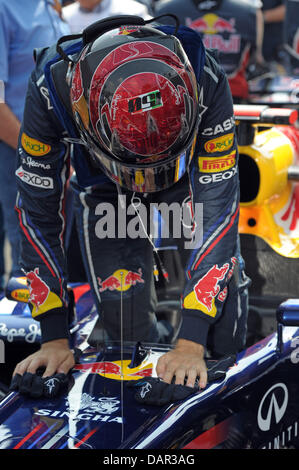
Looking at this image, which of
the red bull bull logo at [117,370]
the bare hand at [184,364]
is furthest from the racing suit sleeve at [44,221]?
the bare hand at [184,364]

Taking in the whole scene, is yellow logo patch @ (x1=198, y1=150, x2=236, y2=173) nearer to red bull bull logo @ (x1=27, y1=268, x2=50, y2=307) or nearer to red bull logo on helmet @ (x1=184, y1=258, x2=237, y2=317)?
red bull logo on helmet @ (x1=184, y1=258, x2=237, y2=317)

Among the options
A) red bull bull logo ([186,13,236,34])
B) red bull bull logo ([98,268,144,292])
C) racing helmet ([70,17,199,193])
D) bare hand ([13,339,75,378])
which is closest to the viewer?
racing helmet ([70,17,199,193])

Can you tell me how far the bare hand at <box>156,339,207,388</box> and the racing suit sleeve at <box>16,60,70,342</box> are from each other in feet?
1.29

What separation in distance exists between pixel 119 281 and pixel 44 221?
428 millimetres

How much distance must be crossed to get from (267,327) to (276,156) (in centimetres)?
75

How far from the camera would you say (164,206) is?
276cm

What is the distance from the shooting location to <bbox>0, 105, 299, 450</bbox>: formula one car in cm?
208

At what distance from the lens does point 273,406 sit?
248 cm

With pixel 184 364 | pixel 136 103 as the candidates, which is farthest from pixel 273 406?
pixel 136 103

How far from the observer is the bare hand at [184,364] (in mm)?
2246

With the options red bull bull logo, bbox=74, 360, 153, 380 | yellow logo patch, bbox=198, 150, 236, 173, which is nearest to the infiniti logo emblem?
red bull bull logo, bbox=74, 360, 153, 380
